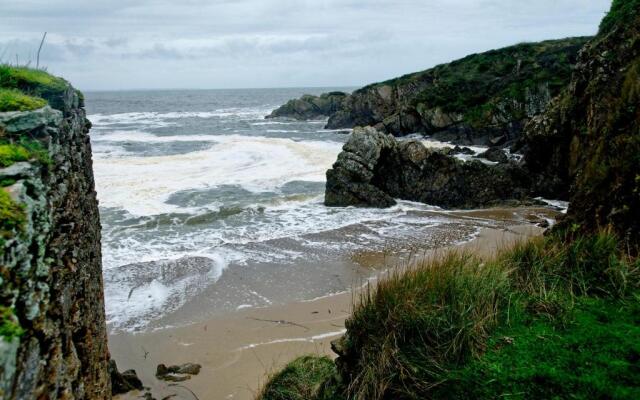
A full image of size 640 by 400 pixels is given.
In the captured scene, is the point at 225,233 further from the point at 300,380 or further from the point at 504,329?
the point at 504,329

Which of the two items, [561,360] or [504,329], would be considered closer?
[561,360]

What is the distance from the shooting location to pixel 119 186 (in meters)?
20.8

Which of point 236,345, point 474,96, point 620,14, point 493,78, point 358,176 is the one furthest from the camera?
point 493,78

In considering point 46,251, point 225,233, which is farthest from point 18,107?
point 225,233

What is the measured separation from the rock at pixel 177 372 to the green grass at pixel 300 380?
1.85 m

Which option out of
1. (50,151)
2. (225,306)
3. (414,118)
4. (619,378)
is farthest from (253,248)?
(414,118)

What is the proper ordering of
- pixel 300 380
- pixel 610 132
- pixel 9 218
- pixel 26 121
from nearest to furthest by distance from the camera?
pixel 9 218 < pixel 26 121 < pixel 300 380 < pixel 610 132

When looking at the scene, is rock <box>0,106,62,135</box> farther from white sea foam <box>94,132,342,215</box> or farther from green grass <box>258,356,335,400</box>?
white sea foam <box>94,132,342,215</box>

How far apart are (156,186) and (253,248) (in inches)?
387

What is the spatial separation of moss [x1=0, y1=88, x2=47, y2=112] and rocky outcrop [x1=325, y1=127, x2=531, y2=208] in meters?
14.0

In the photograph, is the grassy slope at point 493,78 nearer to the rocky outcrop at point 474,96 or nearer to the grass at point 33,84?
the rocky outcrop at point 474,96

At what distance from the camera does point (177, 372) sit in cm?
717

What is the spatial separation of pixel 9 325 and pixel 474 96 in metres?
36.9

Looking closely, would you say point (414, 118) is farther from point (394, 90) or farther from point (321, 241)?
point (321, 241)
